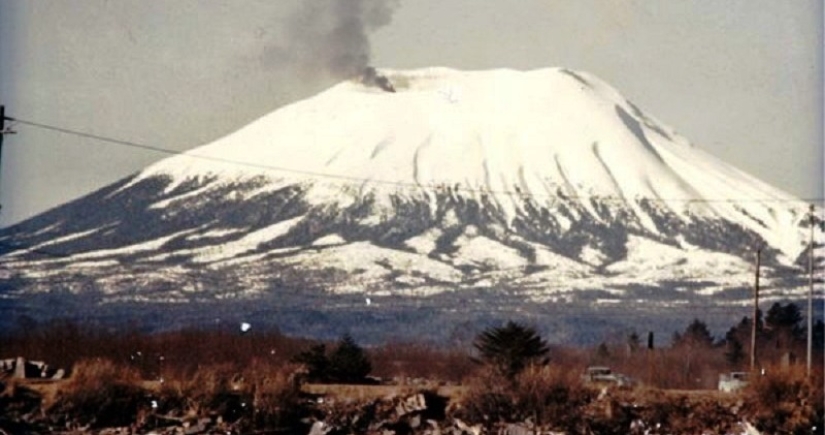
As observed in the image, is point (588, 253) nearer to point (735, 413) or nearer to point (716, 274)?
point (716, 274)

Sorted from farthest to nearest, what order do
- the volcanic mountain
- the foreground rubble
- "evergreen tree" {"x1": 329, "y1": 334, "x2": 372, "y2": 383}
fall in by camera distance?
the volcanic mountain → "evergreen tree" {"x1": 329, "y1": 334, "x2": 372, "y2": 383} → the foreground rubble

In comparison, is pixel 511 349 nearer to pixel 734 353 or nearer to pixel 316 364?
pixel 316 364

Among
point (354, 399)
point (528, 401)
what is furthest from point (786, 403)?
point (354, 399)

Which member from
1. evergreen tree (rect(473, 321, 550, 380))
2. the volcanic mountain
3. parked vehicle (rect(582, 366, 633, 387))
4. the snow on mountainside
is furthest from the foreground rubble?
the snow on mountainside

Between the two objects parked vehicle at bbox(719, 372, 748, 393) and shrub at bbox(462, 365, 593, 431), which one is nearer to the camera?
shrub at bbox(462, 365, 593, 431)

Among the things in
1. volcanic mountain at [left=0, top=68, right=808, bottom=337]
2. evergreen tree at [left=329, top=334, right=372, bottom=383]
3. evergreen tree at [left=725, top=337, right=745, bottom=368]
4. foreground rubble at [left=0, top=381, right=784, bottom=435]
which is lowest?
foreground rubble at [left=0, top=381, right=784, bottom=435]

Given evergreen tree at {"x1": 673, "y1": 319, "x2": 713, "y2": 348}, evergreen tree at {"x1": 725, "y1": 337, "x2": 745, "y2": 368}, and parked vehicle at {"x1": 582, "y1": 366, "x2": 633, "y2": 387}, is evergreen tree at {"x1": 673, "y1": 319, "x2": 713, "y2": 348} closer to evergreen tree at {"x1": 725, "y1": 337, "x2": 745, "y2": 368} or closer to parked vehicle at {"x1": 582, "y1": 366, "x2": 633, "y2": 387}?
evergreen tree at {"x1": 725, "y1": 337, "x2": 745, "y2": 368}
